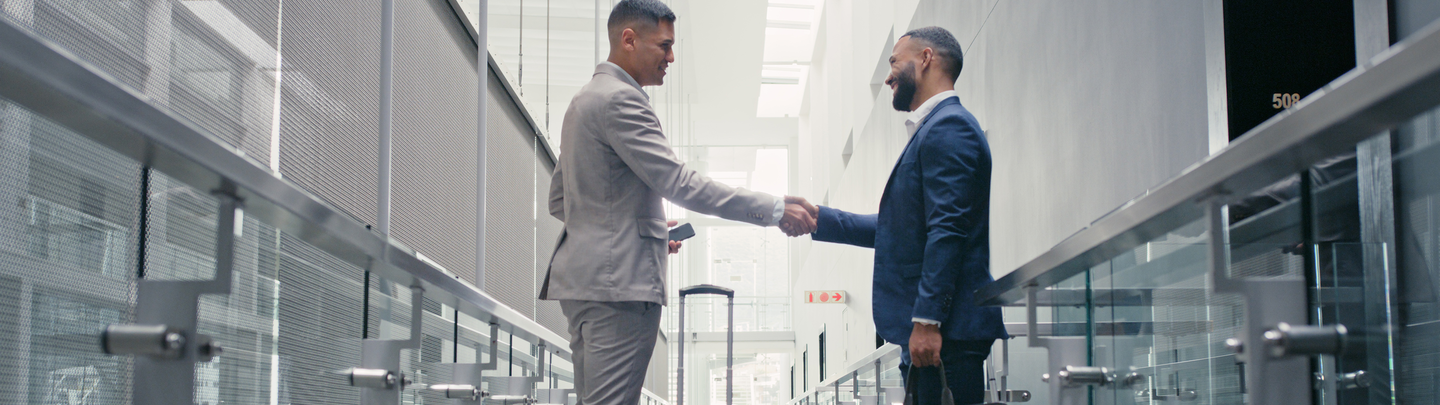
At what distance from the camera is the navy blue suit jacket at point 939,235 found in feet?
8.58

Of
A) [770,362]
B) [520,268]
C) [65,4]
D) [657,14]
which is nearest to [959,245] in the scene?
[657,14]

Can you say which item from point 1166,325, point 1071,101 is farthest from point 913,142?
point 1071,101

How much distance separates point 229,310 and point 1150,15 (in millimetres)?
3154

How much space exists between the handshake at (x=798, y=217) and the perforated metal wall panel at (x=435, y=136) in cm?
109

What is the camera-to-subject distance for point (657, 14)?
2.84 metres

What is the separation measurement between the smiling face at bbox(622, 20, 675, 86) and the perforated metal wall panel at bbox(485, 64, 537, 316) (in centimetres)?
138

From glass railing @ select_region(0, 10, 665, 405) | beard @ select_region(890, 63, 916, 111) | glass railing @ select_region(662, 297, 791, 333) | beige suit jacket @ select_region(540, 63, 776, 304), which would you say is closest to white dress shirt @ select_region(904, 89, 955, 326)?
beard @ select_region(890, 63, 916, 111)

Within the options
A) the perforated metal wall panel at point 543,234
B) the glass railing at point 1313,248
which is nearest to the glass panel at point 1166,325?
the glass railing at point 1313,248

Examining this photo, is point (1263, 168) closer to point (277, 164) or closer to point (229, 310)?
point (229, 310)

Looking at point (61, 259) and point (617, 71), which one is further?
point (617, 71)

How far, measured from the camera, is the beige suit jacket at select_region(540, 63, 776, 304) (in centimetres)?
251

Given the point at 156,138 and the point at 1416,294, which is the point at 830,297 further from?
the point at 156,138

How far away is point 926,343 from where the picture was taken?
102 inches

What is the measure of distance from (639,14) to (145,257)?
1.91 metres
